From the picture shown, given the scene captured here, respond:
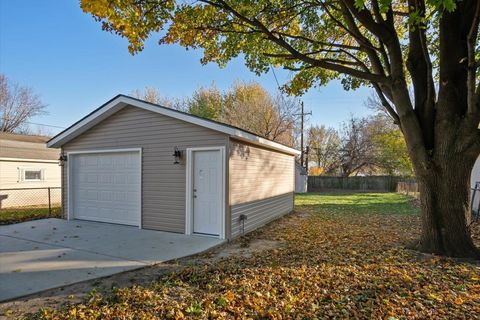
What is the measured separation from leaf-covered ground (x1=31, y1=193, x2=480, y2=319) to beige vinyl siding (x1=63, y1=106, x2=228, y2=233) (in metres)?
2.65

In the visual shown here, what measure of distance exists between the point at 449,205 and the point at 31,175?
16519mm

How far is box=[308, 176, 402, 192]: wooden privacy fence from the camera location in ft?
83.7

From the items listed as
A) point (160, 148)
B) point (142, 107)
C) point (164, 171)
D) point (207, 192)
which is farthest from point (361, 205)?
point (142, 107)

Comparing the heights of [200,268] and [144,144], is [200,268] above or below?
below

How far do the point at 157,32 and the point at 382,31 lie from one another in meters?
4.49

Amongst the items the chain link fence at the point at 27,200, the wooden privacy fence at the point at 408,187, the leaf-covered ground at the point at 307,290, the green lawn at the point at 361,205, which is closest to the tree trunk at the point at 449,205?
the leaf-covered ground at the point at 307,290

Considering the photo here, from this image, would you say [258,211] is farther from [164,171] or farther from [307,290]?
[307,290]

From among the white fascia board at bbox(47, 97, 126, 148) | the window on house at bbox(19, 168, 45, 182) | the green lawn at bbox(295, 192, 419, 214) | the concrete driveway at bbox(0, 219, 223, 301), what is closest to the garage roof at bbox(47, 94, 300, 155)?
the white fascia board at bbox(47, 97, 126, 148)

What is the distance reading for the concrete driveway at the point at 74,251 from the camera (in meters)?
4.35

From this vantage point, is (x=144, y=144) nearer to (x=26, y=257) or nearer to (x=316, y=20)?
(x=26, y=257)

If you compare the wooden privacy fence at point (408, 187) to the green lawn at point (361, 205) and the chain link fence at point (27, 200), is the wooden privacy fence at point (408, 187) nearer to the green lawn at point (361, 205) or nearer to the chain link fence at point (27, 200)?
the green lawn at point (361, 205)

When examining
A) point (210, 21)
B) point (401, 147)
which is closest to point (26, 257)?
point (210, 21)

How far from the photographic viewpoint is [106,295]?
3.74 metres

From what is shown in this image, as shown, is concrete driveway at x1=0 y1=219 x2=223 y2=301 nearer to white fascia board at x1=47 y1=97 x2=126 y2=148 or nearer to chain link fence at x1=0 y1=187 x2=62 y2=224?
white fascia board at x1=47 y1=97 x2=126 y2=148
